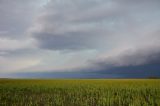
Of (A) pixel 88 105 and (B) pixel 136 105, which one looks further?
(A) pixel 88 105

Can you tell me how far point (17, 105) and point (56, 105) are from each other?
278 centimetres

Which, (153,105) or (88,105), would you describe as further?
(88,105)

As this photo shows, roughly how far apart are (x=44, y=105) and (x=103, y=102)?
4153 mm

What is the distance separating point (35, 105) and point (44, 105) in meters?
0.62

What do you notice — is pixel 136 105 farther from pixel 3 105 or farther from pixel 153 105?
pixel 3 105

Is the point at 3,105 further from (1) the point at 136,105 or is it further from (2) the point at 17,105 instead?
(1) the point at 136,105

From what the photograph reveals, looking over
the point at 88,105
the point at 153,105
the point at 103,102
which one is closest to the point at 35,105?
the point at 88,105

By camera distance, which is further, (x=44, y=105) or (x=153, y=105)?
(x=44, y=105)

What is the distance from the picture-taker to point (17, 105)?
49.8 ft

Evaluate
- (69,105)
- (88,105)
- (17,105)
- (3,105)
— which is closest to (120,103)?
(88,105)

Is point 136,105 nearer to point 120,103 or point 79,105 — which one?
point 120,103

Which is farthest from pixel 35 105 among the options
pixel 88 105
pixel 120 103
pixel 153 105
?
pixel 153 105

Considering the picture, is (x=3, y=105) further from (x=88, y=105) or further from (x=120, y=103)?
(x=120, y=103)

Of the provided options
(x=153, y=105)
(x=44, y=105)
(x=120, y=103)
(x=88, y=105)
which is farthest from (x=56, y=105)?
(x=153, y=105)
